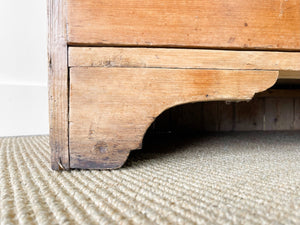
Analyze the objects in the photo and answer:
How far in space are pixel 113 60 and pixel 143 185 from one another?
23 centimetres

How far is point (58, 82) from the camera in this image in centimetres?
48

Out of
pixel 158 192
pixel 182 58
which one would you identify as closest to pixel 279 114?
pixel 182 58

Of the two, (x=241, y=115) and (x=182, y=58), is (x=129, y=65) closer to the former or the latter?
(x=182, y=58)

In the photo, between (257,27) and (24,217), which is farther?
(257,27)

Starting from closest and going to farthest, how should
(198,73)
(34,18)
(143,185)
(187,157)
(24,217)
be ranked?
1. (24,217)
2. (143,185)
3. (198,73)
4. (187,157)
5. (34,18)

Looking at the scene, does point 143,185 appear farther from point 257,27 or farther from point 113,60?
point 257,27

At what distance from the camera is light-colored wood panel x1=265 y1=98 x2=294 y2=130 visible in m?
1.37

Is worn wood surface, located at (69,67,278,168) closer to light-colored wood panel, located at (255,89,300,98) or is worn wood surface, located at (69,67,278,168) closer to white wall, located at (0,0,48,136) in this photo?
white wall, located at (0,0,48,136)

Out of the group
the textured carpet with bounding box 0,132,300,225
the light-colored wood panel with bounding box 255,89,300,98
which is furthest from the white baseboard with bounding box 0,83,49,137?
the light-colored wood panel with bounding box 255,89,300,98

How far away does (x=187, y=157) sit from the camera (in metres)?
0.61

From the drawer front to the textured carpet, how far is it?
241 mm

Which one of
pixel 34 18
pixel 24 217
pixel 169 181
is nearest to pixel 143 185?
pixel 169 181

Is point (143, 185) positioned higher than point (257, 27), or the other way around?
point (257, 27)

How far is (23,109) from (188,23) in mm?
841
